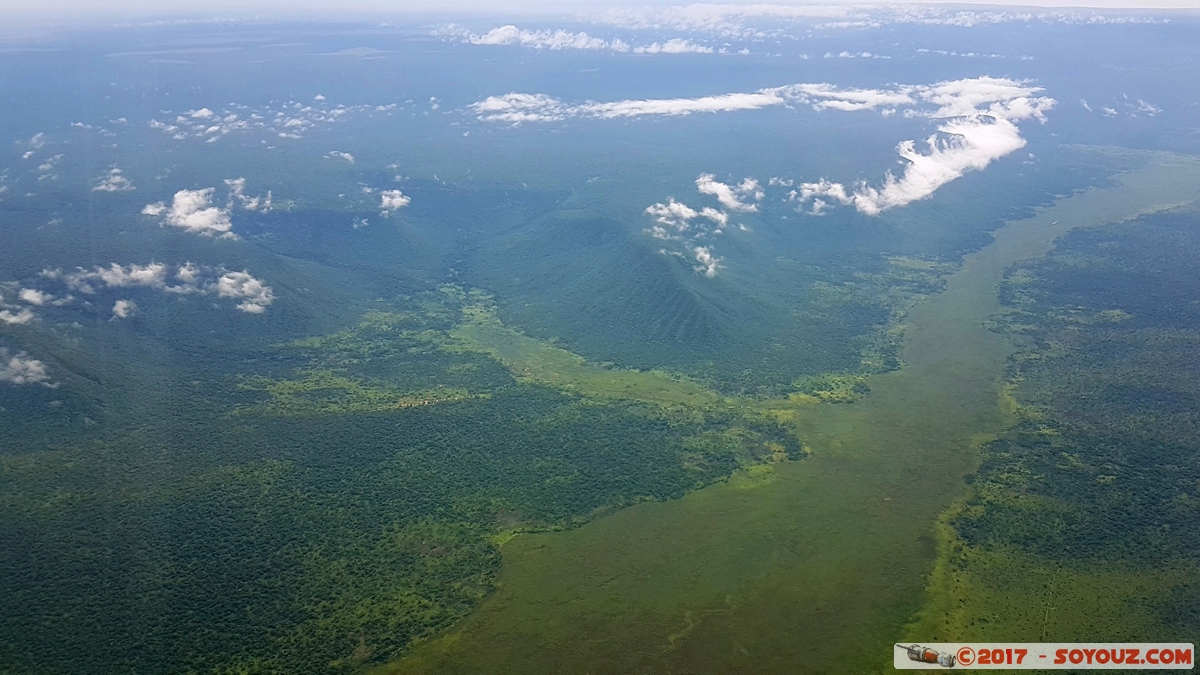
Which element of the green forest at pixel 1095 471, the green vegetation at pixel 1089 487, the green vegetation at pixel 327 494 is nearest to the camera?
the green vegetation at pixel 327 494

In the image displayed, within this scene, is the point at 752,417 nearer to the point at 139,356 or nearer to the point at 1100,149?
the point at 139,356

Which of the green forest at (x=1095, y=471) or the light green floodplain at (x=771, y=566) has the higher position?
the green forest at (x=1095, y=471)

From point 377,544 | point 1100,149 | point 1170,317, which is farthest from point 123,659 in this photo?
point 1100,149

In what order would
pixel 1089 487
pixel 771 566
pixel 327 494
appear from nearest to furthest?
1. pixel 771 566
2. pixel 327 494
3. pixel 1089 487

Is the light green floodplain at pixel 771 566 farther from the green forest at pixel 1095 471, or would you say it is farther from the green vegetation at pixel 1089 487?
the green forest at pixel 1095 471

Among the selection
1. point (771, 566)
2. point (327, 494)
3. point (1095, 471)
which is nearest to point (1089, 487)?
point (1095, 471)

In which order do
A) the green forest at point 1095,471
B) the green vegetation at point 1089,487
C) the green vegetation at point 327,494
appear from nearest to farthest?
1. the green vegetation at point 327,494
2. the green vegetation at point 1089,487
3. the green forest at point 1095,471

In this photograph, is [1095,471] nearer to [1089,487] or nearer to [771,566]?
[1089,487]

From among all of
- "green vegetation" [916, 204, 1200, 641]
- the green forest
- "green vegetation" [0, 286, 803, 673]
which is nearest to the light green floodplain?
"green vegetation" [916, 204, 1200, 641]

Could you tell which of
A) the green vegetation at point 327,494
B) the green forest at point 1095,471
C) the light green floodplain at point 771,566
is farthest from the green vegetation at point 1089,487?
the green vegetation at point 327,494

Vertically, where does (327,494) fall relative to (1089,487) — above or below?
below
